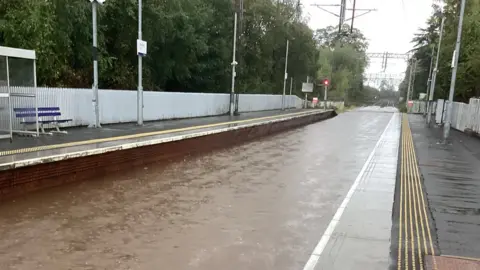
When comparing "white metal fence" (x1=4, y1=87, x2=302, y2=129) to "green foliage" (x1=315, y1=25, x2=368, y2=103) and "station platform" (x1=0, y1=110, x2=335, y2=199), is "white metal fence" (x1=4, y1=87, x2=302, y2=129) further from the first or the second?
"green foliage" (x1=315, y1=25, x2=368, y2=103)

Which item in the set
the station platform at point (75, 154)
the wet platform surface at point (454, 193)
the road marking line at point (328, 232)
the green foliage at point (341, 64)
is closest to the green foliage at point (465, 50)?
the wet platform surface at point (454, 193)

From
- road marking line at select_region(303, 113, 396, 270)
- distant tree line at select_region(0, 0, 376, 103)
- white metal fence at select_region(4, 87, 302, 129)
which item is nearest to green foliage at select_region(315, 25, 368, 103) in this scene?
distant tree line at select_region(0, 0, 376, 103)

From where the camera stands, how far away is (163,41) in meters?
24.9

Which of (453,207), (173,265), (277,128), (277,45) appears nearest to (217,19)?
(277,45)

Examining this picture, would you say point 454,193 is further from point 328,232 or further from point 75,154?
point 75,154

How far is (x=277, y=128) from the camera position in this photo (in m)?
22.6

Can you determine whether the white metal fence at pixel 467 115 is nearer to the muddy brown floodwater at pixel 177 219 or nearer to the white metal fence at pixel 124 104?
the muddy brown floodwater at pixel 177 219

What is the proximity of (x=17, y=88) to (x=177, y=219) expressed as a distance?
902 centimetres

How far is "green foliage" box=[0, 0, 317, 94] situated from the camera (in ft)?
50.6

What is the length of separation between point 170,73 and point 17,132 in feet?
54.3

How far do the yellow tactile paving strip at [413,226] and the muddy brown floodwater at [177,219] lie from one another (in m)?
1.17

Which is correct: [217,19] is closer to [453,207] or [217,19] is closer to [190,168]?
[190,168]

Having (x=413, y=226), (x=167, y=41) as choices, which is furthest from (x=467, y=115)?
(x=413, y=226)

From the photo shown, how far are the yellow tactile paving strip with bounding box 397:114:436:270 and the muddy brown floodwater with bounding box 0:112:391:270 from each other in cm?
117
